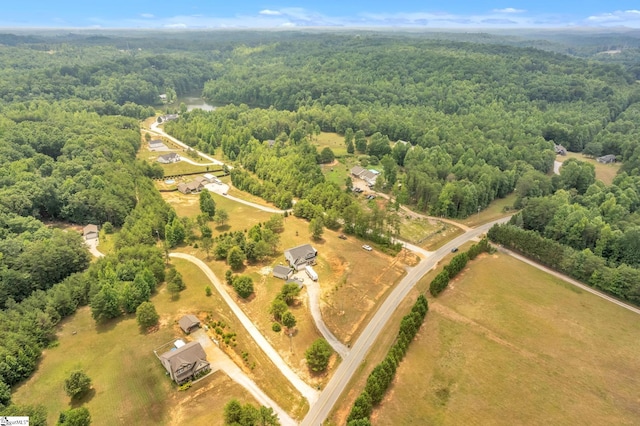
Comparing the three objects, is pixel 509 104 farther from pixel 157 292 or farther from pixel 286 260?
pixel 157 292

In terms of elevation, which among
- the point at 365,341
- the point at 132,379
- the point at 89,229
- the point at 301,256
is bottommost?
the point at 365,341

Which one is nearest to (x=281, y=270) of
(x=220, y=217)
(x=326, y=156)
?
(x=220, y=217)

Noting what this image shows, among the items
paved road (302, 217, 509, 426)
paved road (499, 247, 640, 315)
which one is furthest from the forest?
paved road (302, 217, 509, 426)

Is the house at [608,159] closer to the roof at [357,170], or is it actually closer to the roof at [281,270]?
the roof at [357,170]

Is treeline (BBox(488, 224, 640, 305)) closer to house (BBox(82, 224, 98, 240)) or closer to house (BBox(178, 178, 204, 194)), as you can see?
house (BBox(178, 178, 204, 194))

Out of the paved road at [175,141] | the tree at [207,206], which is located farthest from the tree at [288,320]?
the paved road at [175,141]

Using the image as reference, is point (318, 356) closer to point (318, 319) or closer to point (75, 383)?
point (318, 319)

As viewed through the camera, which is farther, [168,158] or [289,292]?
[168,158]
